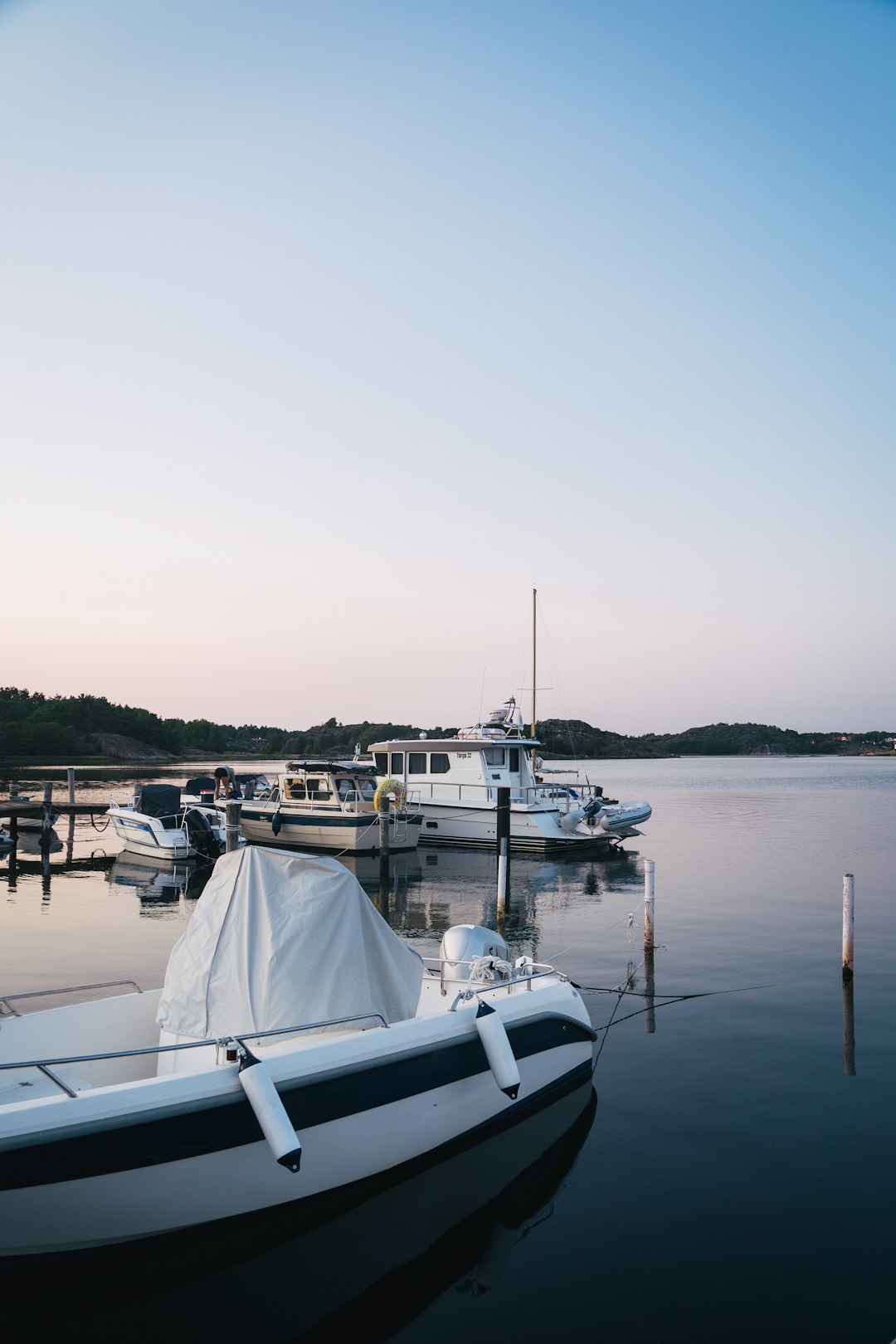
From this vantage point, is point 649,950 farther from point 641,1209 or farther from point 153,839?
point 153,839

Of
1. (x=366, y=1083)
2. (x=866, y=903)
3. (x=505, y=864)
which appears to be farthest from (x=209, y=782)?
(x=366, y=1083)

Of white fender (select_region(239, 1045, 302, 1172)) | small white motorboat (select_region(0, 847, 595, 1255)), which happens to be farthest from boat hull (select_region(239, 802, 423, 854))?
white fender (select_region(239, 1045, 302, 1172))

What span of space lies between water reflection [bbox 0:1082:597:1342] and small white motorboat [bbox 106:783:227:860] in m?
23.5

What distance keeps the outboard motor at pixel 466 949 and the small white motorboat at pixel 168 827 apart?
2064cm

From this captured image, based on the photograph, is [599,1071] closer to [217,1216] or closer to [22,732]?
[217,1216]

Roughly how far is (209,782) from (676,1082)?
31867mm

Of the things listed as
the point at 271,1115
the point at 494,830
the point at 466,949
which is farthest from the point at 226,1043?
the point at 494,830

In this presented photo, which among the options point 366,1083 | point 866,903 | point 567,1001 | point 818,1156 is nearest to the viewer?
point 366,1083

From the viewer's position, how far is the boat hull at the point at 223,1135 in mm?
5512

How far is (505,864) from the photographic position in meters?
20.0

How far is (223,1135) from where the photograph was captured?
602cm

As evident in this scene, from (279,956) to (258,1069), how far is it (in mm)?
1346

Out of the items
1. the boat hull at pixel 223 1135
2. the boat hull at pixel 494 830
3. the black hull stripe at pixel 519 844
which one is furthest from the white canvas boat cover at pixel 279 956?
the black hull stripe at pixel 519 844

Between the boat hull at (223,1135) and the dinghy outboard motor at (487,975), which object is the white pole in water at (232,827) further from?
the boat hull at (223,1135)
